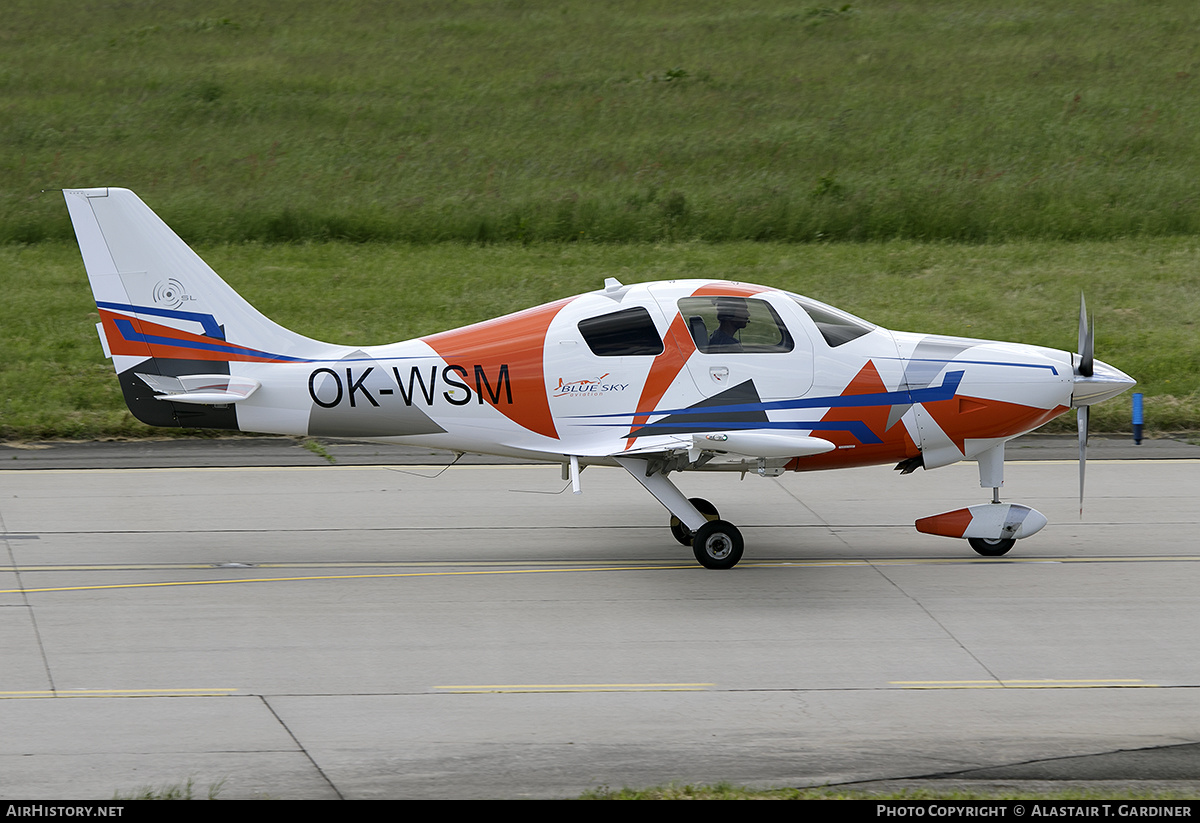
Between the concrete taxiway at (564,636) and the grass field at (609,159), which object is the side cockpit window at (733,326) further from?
the grass field at (609,159)

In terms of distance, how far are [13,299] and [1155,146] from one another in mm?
26232

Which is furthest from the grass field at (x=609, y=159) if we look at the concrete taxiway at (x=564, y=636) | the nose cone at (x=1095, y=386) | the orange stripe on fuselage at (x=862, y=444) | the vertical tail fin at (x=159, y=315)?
the orange stripe on fuselage at (x=862, y=444)

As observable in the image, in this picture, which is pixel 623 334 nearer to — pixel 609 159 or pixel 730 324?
pixel 730 324

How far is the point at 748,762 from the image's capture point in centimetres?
770

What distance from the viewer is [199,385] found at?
37.5 ft

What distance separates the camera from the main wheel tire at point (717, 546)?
11.5m

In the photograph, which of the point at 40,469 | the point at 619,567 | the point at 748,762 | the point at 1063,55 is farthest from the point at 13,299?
the point at 1063,55

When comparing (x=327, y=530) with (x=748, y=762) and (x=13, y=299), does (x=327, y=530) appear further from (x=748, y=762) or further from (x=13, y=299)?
(x=13, y=299)

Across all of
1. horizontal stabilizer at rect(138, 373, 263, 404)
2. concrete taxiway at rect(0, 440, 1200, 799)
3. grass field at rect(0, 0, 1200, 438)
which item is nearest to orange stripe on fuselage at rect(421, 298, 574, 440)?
concrete taxiway at rect(0, 440, 1200, 799)

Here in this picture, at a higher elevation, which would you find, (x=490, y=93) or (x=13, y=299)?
(x=490, y=93)

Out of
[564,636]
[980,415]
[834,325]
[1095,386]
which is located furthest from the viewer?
[834,325]

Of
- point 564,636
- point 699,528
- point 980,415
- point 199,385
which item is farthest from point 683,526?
point 199,385

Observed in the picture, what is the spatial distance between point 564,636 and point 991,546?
4468 mm

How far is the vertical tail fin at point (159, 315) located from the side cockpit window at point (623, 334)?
2.48 metres
